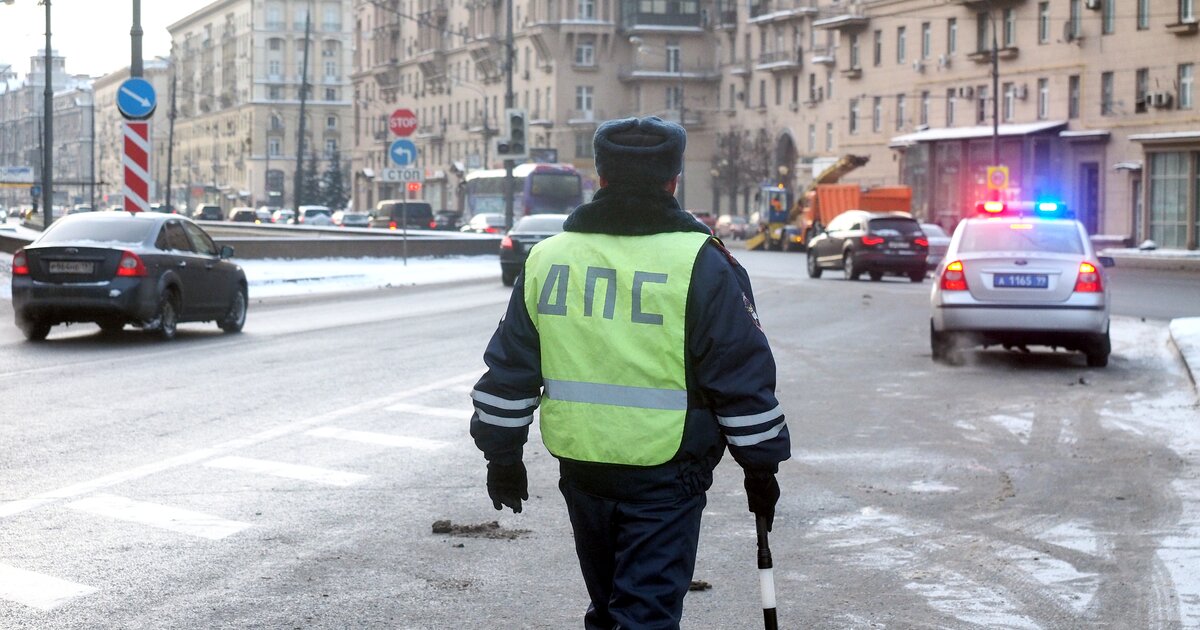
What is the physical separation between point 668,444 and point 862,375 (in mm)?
11192

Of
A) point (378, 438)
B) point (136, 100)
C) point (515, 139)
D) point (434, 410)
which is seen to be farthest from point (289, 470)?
point (515, 139)

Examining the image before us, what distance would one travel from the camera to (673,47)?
4008 inches

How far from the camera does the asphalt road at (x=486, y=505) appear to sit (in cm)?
610

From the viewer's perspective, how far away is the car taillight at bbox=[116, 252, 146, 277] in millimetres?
18031

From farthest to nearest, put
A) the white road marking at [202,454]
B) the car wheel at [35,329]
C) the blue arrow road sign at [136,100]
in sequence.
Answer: the blue arrow road sign at [136,100], the car wheel at [35,329], the white road marking at [202,454]

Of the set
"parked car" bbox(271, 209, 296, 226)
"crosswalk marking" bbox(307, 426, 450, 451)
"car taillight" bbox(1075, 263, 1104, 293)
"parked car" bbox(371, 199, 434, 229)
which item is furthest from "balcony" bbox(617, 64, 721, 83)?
"crosswalk marking" bbox(307, 426, 450, 451)

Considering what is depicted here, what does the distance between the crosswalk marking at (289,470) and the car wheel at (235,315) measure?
424 inches

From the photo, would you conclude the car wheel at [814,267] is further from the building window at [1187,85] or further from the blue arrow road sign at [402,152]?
the building window at [1187,85]

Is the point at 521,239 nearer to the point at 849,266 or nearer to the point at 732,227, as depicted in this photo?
the point at 849,266

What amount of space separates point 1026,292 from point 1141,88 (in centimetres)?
4423

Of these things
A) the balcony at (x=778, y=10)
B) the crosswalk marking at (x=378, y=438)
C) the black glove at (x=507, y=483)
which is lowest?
the crosswalk marking at (x=378, y=438)

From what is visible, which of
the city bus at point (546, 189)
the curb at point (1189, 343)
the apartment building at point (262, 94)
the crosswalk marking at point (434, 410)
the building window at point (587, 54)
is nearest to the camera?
the crosswalk marking at point (434, 410)

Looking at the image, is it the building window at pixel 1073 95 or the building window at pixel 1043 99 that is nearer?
the building window at pixel 1073 95

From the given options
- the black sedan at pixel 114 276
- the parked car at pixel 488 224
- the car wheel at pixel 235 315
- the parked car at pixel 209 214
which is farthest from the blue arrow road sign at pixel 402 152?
the parked car at pixel 209 214
